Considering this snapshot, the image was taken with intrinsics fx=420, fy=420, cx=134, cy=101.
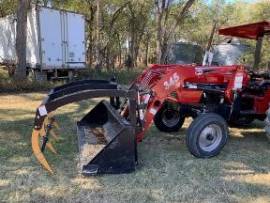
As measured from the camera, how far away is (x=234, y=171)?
541cm

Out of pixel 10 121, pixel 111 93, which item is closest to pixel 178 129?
pixel 111 93

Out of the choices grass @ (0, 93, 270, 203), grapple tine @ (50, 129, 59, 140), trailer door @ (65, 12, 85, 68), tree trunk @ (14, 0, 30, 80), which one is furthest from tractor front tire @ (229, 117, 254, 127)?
trailer door @ (65, 12, 85, 68)

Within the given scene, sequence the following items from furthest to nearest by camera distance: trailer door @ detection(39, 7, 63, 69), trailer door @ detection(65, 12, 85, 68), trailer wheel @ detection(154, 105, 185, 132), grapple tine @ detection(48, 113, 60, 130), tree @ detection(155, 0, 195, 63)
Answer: tree @ detection(155, 0, 195, 63) → trailer door @ detection(65, 12, 85, 68) → trailer door @ detection(39, 7, 63, 69) → trailer wheel @ detection(154, 105, 185, 132) → grapple tine @ detection(48, 113, 60, 130)

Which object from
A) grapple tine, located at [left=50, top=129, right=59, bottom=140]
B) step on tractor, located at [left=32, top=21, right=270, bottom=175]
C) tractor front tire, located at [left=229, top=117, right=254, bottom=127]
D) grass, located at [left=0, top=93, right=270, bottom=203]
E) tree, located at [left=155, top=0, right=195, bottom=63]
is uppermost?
tree, located at [left=155, top=0, right=195, bottom=63]

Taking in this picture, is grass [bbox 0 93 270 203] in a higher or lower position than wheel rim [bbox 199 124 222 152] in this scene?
lower

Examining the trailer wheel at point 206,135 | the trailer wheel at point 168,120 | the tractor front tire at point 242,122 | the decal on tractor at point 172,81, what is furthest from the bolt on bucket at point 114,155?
the tractor front tire at point 242,122

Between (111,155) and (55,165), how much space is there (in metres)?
0.86

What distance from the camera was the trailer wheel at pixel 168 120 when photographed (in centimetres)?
734

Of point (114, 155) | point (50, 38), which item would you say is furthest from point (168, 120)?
point (50, 38)

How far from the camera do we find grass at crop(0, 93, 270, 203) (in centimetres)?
452

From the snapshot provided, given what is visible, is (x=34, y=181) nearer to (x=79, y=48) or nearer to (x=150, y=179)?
(x=150, y=179)

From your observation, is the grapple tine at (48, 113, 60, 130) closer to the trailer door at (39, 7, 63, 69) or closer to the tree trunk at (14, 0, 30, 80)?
the tree trunk at (14, 0, 30, 80)

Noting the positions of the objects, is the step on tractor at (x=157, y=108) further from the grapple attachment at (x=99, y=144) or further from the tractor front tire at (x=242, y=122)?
the tractor front tire at (x=242, y=122)

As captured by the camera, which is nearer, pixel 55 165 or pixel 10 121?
pixel 55 165
